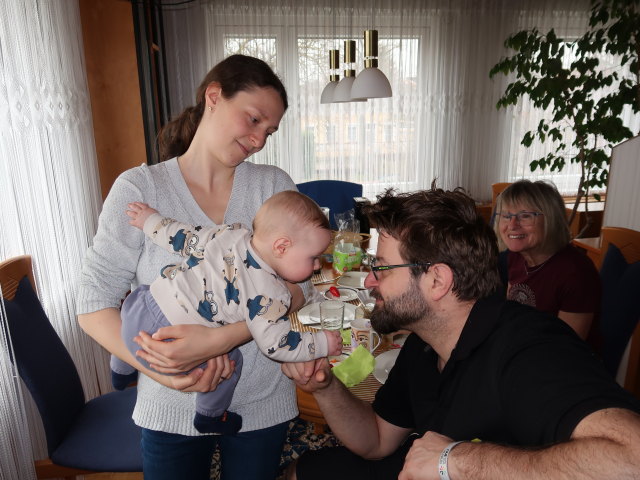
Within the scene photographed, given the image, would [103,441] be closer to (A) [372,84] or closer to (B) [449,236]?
(B) [449,236]

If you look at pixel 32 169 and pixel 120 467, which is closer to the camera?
pixel 120 467

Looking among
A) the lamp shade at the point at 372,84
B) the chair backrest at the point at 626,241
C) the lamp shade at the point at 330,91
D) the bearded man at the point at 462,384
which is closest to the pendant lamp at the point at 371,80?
the lamp shade at the point at 372,84

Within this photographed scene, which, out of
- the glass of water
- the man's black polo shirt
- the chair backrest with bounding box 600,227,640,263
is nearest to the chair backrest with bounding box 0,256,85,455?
the glass of water

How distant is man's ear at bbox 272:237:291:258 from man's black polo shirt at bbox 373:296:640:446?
497 mm

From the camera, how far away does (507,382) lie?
95 cm

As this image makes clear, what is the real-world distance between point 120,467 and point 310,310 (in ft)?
3.00

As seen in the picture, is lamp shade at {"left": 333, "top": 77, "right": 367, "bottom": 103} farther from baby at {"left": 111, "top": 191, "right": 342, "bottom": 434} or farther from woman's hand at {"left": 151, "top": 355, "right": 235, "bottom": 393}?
woman's hand at {"left": 151, "top": 355, "right": 235, "bottom": 393}

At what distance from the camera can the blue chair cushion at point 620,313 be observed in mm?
1764

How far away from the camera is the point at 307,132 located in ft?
15.9

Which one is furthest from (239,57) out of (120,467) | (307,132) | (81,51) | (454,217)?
(307,132)

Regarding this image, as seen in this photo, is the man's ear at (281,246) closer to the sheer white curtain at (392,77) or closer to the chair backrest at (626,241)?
the chair backrest at (626,241)

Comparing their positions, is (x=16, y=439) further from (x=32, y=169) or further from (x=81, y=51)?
(x=81, y=51)

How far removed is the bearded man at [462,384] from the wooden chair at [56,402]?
2.18 ft

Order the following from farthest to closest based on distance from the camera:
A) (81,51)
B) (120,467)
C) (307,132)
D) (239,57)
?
(307,132)
(81,51)
(120,467)
(239,57)
